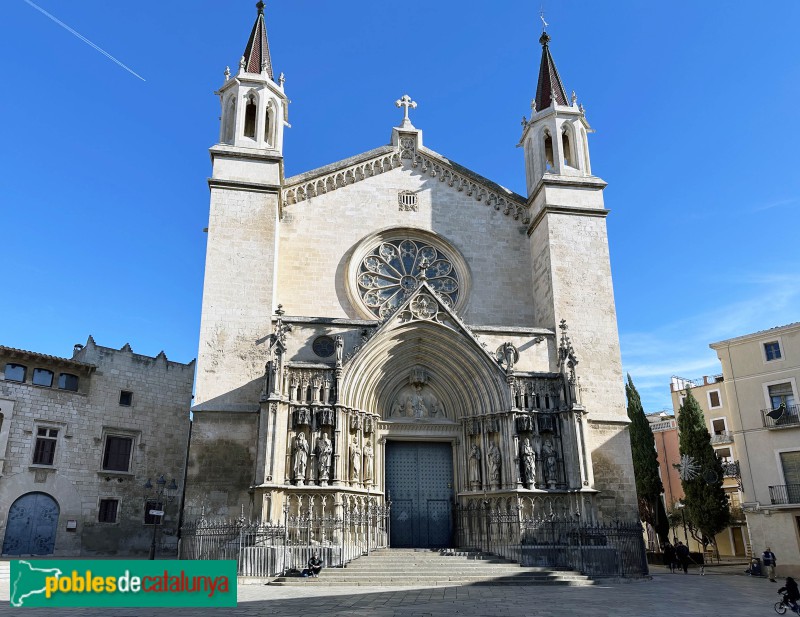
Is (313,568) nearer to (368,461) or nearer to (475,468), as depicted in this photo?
(368,461)

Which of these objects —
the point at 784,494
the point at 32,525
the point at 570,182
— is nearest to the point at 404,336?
the point at 570,182

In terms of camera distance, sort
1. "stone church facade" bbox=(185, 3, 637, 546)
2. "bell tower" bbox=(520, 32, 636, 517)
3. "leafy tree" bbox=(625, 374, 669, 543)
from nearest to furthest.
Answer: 1. "stone church facade" bbox=(185, 3, 637, 546)
2. "bell tower" bbox=(520, 32, 636, 517)
3. "leafy tree" bbox=(625, 374, 669, 543)

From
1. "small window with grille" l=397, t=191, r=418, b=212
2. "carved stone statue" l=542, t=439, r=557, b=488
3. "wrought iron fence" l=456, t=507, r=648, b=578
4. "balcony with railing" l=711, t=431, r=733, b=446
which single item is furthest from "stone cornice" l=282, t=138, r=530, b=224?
"balcony with railing" l=711, t=431, r=733, b=446

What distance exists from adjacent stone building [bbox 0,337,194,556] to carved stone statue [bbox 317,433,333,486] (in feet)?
40.0

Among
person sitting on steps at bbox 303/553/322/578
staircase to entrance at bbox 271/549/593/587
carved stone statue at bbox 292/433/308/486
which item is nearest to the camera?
staircase to entrance at bbox 271/549/593/587

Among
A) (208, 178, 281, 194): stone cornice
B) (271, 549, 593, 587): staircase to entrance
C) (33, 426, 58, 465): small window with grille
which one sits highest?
(208, 178, 281, 194): stone cornice

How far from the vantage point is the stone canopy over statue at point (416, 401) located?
17.6 meters

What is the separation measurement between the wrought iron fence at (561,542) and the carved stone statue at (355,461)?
3.11 metres

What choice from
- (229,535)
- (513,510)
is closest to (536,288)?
(513,510)

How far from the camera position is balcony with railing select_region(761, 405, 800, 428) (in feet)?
71.4

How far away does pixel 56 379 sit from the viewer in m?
23.7

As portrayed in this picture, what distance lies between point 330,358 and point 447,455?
4090 mm

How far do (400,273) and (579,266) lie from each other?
5.26 metres

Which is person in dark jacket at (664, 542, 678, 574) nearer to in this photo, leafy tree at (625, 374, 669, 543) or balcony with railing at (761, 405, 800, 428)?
leafy tree at (625, 374, 669, 543)
